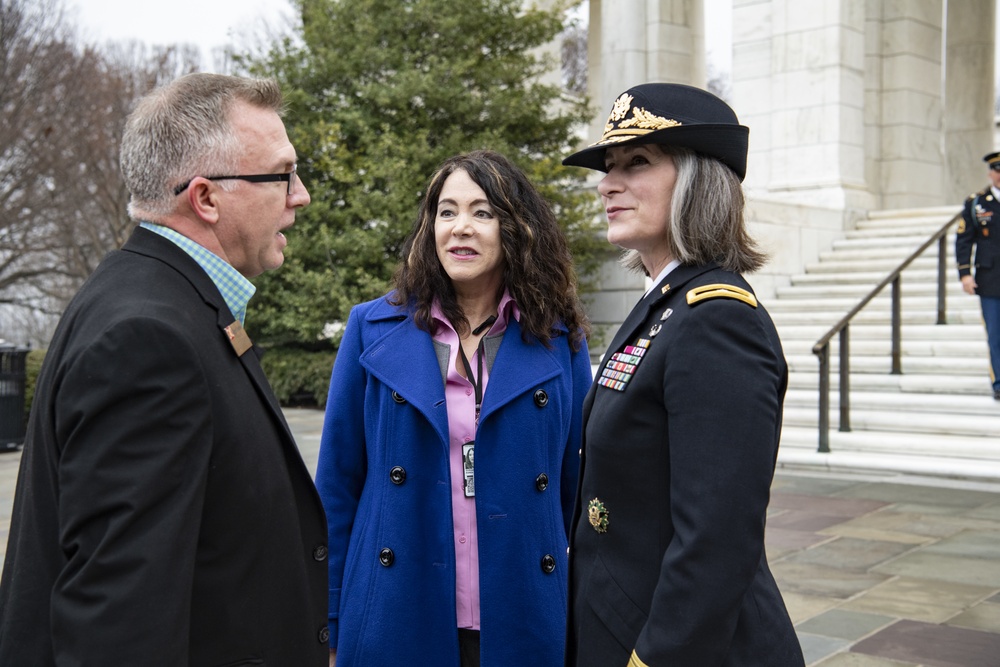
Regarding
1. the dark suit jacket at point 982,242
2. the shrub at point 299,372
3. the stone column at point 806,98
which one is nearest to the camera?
the dark suit jacket at point 982,242

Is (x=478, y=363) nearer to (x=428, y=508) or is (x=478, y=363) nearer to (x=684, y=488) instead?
(x=428, y=508)

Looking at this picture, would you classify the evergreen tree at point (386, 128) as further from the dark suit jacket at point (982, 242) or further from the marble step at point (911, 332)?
the dark suit jacket at point (982, 242)

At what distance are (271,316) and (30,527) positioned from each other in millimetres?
13730

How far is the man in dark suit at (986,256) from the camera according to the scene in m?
9.74

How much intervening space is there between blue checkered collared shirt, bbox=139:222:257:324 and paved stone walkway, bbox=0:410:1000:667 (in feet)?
10.9

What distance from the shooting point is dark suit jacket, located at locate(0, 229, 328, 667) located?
5.65 ft

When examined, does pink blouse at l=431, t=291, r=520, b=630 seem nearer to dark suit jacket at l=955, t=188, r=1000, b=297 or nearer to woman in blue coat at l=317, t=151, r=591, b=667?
woman in blue coat at l=317, t=151, r=591, b=667

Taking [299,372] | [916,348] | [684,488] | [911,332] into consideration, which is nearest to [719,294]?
[684,488]

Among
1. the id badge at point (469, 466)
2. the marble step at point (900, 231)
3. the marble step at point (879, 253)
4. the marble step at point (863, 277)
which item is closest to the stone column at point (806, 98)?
the marble step at point (900, 231)

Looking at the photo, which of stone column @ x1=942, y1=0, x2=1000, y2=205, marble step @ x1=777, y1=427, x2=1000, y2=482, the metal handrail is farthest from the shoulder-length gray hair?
stone column @ x1=942, y1=0, x2=1000, y2=205

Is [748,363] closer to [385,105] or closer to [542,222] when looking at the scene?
[542,222]

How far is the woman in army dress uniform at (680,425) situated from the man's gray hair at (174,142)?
2.82 ft

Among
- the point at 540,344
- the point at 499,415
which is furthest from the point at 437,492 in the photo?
the point at 540,344

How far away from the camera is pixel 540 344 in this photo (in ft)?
10.5
